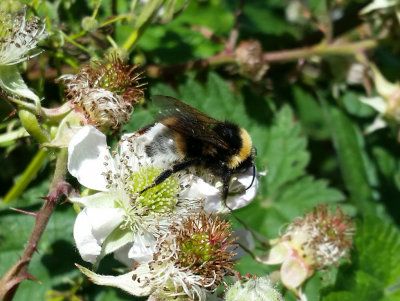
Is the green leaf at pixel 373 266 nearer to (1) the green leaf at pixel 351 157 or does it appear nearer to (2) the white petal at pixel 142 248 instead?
(1) the green leaf at pixel 351 157

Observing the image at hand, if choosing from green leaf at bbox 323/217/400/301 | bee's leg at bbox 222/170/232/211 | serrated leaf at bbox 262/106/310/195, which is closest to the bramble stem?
bee's leg at bbox 222/170/232/211

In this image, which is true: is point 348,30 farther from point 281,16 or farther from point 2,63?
point 2,63

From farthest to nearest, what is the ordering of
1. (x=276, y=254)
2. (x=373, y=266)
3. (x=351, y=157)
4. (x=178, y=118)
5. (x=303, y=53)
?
(x=351, y=157), (x=303, y=53), (x=373, y=266), (x=276, y=254), (x=178, y=118)

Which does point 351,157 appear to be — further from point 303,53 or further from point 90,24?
point 90,24

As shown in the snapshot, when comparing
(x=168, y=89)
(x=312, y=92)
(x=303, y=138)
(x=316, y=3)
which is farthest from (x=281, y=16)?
(x=168, y=89)

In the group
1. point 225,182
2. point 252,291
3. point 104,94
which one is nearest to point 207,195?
point 225,182

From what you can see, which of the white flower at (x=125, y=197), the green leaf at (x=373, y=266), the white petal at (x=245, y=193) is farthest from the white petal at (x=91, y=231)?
the green leaf at (x=373, y=266)
